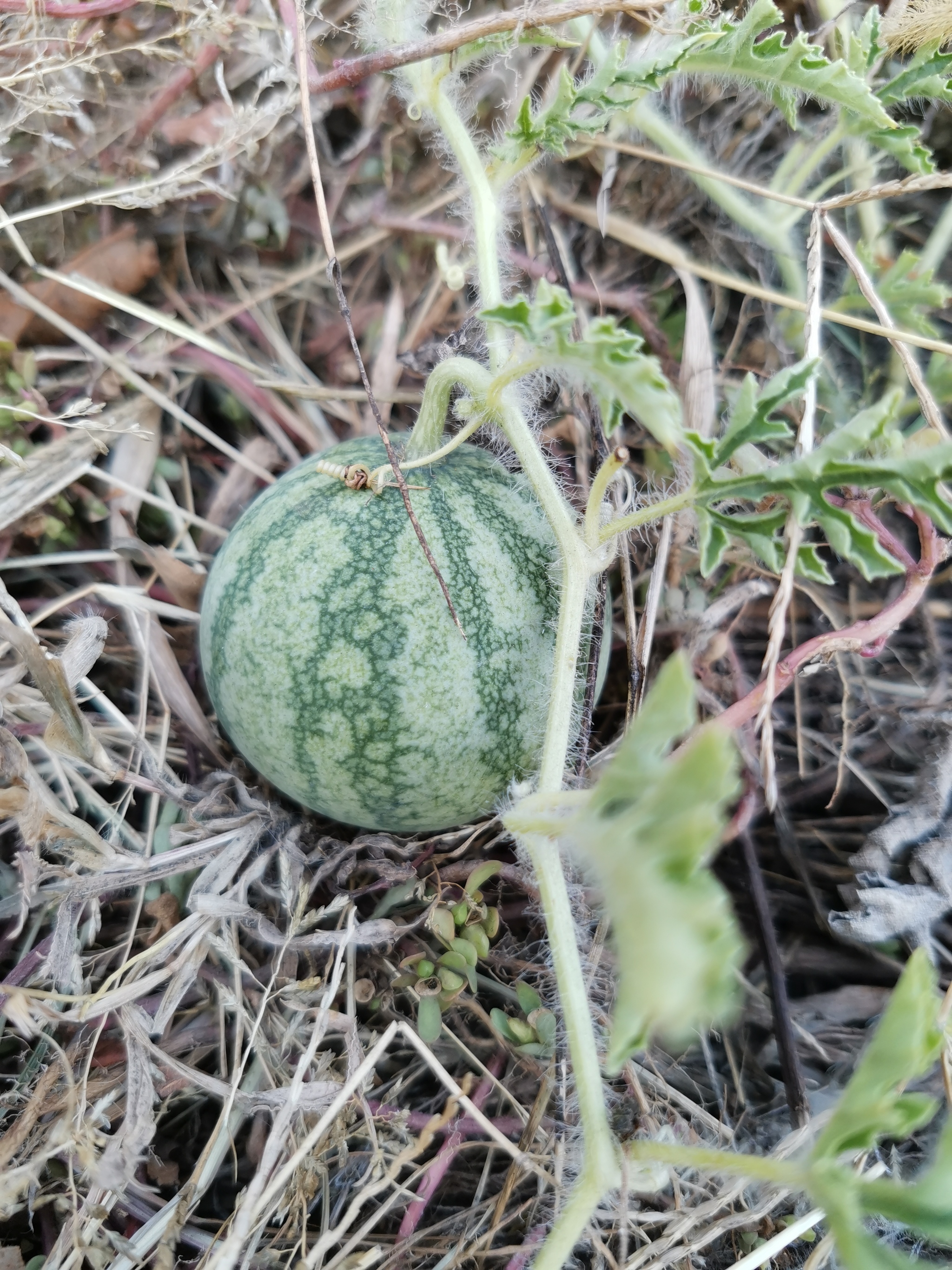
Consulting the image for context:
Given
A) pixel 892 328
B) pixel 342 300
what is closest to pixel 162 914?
pixel 342 300

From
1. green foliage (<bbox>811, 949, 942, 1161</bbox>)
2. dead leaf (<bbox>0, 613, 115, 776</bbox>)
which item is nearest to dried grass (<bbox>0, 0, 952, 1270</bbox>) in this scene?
dead leaf (<bbox>0, 613, 115, 776</bbox>)

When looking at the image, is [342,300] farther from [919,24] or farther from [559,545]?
[919,24]

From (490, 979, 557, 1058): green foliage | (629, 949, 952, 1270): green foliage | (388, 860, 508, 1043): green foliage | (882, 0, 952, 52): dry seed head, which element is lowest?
(490, 979, 557, 1058): green foliage

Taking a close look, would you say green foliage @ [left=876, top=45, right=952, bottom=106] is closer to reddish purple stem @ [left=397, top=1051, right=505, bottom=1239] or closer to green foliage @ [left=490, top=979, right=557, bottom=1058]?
green foliage @ [left=490, top=979, right=557, bottom=1058]

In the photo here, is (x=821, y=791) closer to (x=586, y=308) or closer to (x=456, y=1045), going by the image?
(x=456, y=1045)

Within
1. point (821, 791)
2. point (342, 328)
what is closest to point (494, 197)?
point (342, 328)
